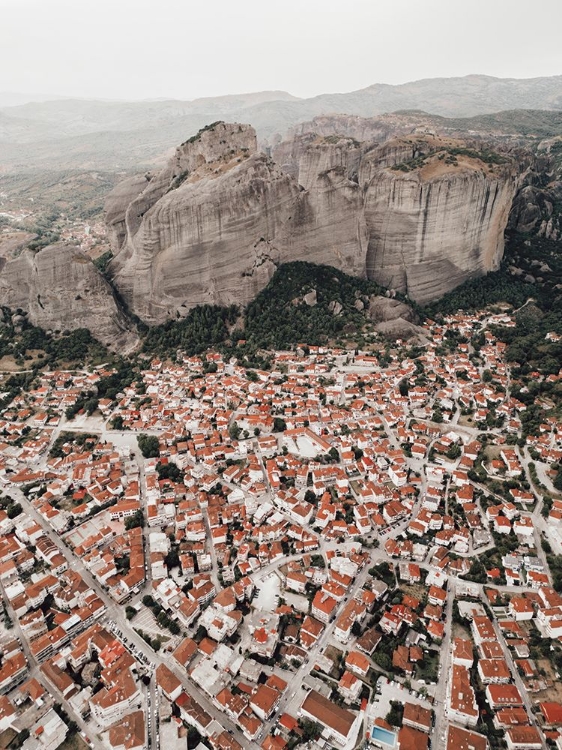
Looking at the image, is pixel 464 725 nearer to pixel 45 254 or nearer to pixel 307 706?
pixel 307 706

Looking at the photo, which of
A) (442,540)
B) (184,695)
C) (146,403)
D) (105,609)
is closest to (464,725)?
(442,540)

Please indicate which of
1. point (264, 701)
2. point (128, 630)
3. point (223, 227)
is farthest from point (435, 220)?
point (264, 701)

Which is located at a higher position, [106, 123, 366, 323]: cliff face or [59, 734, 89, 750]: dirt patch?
[106, 123, 366, 323]: cliff face

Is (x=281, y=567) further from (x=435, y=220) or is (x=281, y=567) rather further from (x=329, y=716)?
(x=435, y=220)

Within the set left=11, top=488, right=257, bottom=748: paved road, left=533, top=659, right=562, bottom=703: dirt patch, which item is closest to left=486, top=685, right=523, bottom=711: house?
left=533, top=659, right=562, bottom=703: dirt patch

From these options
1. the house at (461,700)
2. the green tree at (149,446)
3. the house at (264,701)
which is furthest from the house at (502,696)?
the green tree at (149,446)

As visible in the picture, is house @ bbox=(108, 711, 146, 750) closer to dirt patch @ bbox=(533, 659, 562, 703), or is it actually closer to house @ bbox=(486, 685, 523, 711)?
house @ bbox=(486, 685, 523, 711)
